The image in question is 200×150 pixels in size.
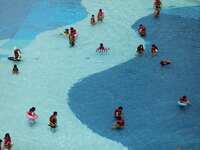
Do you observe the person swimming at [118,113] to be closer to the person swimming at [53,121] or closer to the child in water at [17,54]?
the person swimming at [53,121]

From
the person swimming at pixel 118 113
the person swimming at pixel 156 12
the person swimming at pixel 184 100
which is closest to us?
the person swimming at pixel 118 113

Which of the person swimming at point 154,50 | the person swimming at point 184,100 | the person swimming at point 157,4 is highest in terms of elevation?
the person swimming at point 157,4

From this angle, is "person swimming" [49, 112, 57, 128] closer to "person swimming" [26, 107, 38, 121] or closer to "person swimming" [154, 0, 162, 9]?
"person swimming" [26, 107, 38, 121]

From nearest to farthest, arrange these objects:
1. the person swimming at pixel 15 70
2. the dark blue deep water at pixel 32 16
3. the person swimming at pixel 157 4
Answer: the person swimming at pixel 15 70 → the dark blue deep water at pixel 32 16 → the person swimming at pixel 157 4

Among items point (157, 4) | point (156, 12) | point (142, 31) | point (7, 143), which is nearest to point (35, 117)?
point (7, 143)

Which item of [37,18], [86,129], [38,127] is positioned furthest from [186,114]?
[37,18]

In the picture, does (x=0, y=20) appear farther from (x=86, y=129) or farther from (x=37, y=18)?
(x=86, y=129)

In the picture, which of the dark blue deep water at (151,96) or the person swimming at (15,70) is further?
the person swimming at (15,70)

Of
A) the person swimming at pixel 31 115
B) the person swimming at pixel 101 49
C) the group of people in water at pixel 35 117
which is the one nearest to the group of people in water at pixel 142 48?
the person swimming at pixel 101 49

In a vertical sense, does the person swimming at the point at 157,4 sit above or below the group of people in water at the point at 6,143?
above
